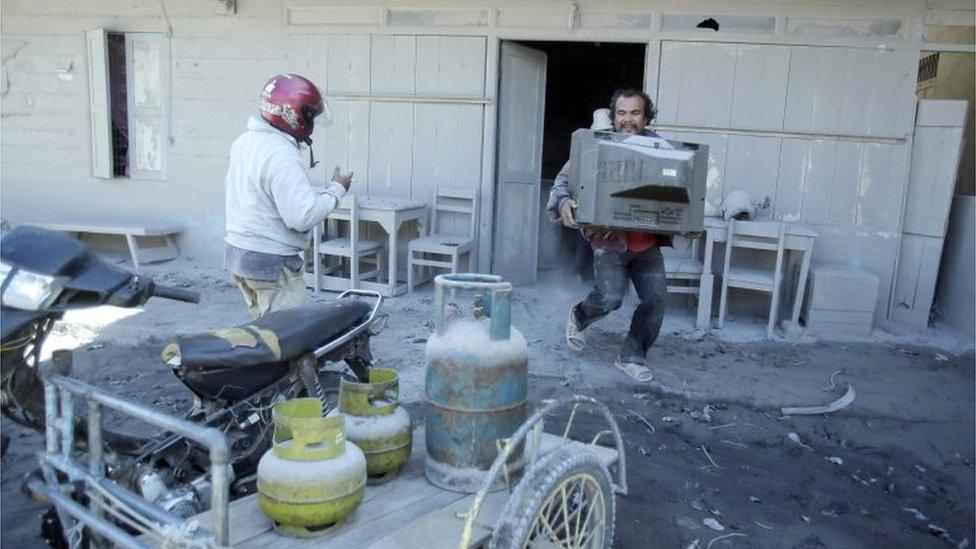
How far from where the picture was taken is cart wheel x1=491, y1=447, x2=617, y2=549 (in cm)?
194

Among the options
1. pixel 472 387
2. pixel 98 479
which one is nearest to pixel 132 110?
pixel 98 479

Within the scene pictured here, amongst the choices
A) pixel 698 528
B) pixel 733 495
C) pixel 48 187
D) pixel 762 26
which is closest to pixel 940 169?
pixel 762 26

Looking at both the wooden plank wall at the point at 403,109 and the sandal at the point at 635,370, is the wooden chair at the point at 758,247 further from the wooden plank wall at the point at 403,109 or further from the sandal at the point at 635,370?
the wooden plank wall at the point at 403,109

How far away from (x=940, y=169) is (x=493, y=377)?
568 centimetres

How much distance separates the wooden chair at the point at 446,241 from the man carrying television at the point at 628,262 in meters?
1.95

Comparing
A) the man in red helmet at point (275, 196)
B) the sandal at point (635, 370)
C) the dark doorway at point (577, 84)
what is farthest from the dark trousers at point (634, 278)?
the dark doorway at point (577, 84)

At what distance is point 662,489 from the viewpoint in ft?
11.3

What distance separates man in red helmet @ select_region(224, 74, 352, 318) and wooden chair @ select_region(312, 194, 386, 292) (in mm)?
3007

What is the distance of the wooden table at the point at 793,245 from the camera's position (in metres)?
5.91

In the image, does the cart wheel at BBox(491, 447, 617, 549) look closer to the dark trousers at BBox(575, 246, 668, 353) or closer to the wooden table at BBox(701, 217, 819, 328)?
the dark trousers at BBox(575, 246, 668, 353)

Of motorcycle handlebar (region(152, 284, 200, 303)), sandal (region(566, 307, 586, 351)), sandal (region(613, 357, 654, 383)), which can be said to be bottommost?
sandal (region(613, 357, 654, 383))

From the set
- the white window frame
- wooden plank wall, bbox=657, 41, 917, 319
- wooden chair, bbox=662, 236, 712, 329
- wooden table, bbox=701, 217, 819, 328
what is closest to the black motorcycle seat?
wooden chair, bbox=662, 236, 712, 329

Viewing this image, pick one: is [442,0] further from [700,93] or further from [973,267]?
[973,267]

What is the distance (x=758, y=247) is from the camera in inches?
234
